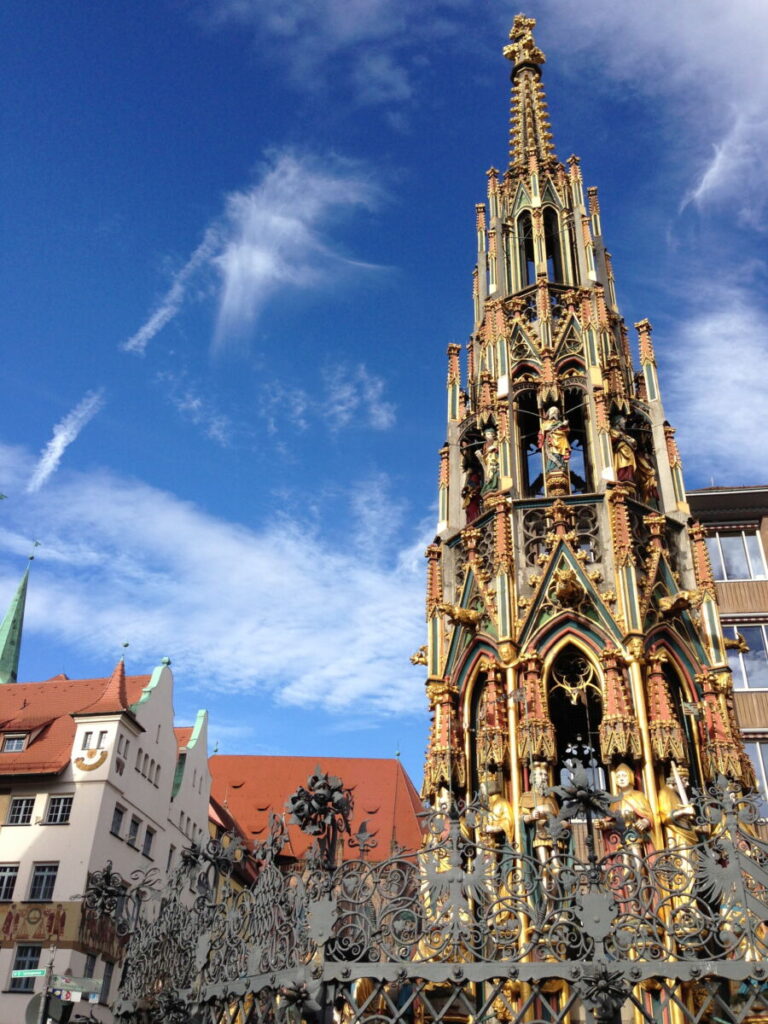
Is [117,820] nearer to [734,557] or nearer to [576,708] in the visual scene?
[576,708]

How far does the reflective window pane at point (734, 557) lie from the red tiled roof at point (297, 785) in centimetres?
1708

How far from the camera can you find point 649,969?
802 centimetres

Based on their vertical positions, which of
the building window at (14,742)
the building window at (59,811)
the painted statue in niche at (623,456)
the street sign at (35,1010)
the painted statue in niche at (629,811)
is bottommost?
the street sign at (35,1010)

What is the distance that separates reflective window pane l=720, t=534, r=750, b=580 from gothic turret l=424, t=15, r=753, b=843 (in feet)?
23.0

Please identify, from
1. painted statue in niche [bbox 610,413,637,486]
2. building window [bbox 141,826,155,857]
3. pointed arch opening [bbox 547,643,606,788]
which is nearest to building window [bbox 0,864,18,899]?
building window [bbox 141,826,155,857]

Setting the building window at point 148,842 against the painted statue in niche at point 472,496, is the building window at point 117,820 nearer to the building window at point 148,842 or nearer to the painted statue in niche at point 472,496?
the building window at point 148,842

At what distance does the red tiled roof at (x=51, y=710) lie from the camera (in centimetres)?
2606

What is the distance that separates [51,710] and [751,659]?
63.2ft

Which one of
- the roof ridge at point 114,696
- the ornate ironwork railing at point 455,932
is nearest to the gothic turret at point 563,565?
the ornate ironwork railing at point 455,932

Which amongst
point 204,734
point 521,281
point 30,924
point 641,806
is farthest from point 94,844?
point 521,281

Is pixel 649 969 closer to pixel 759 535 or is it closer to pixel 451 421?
pixel 451 421

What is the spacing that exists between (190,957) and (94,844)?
49.7 feet

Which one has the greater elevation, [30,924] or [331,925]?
[30,924]

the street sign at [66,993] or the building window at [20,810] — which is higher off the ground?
the building window at [20,810]
